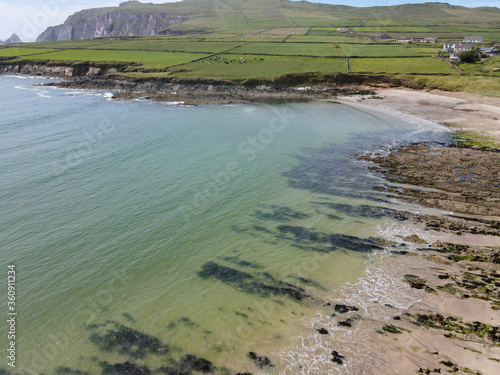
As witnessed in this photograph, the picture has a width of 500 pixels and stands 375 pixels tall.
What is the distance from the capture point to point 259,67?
9462 cm

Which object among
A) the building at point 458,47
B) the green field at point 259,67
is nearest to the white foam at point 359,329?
the green field at point 259,67

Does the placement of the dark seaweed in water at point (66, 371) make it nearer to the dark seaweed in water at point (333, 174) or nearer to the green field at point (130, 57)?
the dark seaweed in water at point (333, 174)

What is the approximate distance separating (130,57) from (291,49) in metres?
60.1

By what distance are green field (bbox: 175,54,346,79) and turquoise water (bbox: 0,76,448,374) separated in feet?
136

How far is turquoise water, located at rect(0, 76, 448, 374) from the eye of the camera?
17.9 metres

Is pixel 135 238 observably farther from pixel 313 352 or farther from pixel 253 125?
pixel 253 125

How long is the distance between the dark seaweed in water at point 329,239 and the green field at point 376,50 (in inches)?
3631

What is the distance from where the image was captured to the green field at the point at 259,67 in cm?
8856

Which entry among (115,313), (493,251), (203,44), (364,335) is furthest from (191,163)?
(203,44)

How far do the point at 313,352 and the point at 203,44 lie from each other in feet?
464

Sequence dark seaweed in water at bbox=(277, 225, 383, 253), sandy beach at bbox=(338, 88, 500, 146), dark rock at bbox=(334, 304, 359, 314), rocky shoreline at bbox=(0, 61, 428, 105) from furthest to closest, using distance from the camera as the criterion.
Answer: rocky shoreline at bbox=(0, 61, 428, 105) < sandy beach at bbox=(338, 88, 500, 146) < dark seaweed in water at bbox=(277, 225, 383, 253) < dark rock at bbox=(334, 304, 359, 314)

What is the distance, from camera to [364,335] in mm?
17828

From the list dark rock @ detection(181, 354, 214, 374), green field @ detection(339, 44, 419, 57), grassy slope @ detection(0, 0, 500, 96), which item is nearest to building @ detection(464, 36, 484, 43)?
grassy slope @ detection(0, 0, 500, 96)

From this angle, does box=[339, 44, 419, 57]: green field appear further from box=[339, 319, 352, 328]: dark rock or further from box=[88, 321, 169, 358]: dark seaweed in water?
box=[88, 321, 169, 358]: dark seaweed in water
